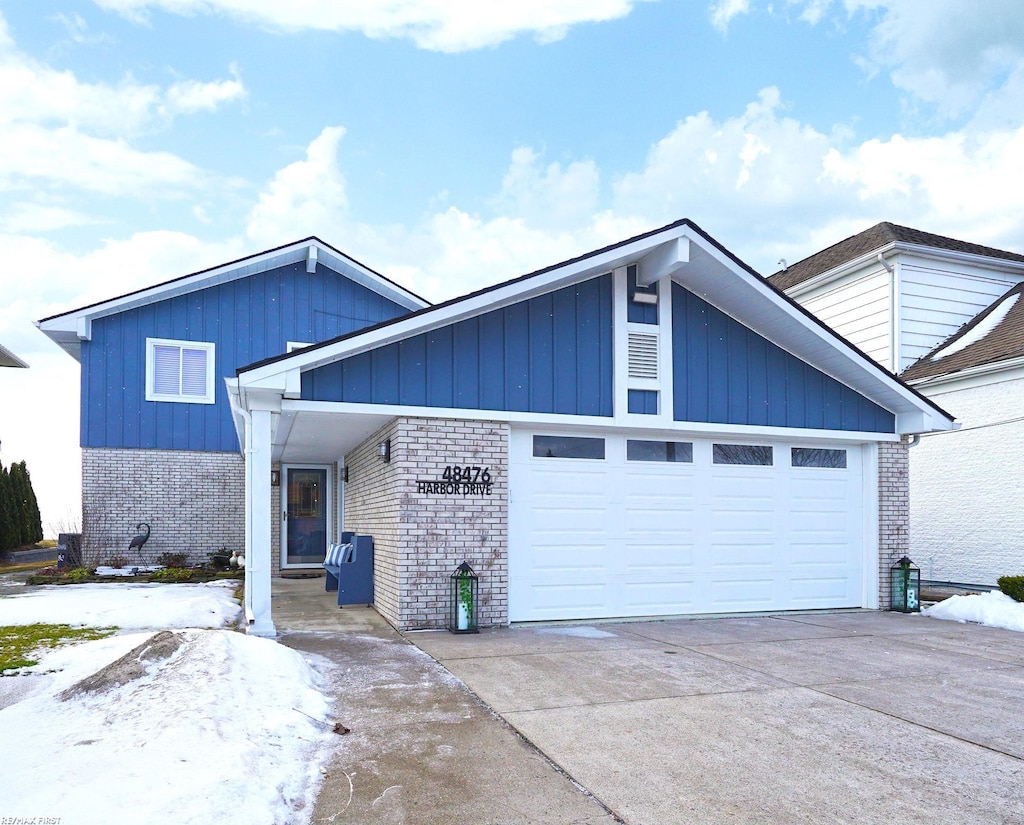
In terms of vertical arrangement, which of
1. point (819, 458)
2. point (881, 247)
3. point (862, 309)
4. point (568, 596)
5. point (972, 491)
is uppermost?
point (881, 247)

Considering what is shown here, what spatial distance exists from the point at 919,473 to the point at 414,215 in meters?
11.7

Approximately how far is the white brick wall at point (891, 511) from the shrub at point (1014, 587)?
127cm

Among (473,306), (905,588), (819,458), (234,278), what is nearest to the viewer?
(473,306)

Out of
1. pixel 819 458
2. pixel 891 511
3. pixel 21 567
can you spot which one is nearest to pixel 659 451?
pixel 819 458

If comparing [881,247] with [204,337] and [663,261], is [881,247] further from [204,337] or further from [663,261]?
[204,337]

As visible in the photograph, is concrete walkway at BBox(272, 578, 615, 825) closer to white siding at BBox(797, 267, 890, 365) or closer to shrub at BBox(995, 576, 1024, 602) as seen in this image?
shrub at BBox(995, 576, 1024, 602)

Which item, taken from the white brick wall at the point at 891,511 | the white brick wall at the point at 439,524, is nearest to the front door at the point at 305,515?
the white brick wall at the point at 439,524

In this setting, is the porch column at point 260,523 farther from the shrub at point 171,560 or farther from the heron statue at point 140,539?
the heron statue at point 140,539

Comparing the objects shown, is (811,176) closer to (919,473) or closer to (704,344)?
(919,473)

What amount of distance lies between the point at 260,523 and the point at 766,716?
5518 mm

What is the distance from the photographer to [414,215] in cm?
1725

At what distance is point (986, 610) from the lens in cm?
1026

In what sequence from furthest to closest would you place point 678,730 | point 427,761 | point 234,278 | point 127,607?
point 234,278, point 127,607, point 678,730, point 427,761

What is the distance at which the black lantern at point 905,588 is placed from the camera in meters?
11.0
